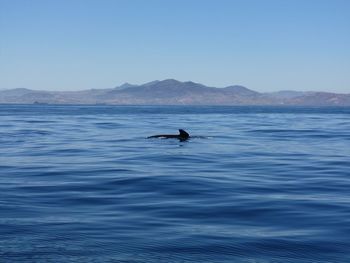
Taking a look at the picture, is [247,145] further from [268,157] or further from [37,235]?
[37,235]

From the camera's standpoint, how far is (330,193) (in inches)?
619

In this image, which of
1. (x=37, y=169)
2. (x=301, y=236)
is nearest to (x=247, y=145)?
(x=37, y=169)

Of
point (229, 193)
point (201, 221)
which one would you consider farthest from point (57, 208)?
point (229, 193)

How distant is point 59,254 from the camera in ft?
29.3

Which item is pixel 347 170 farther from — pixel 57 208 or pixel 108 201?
pixel 57 208

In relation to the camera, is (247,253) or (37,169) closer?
(247,253)

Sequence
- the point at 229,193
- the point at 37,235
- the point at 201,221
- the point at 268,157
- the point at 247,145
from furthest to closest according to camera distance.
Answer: the point at 247,145
the point at 268,157
the point at 229,193
the point at 201,221
the point at 37,235

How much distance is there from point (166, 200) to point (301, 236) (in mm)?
4587

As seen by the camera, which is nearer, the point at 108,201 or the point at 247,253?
the point at 247,253

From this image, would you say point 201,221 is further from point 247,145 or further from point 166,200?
point 247,145

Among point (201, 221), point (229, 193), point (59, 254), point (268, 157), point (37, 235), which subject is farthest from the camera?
point (268, 157)

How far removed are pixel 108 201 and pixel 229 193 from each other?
3585 millimetres

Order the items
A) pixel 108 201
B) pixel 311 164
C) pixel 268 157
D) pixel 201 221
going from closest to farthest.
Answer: pixel 201 221 → pixel 108 201 → pixel 311 164 → pixel 268 157

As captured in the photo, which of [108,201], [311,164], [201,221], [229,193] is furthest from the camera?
[311,164]
